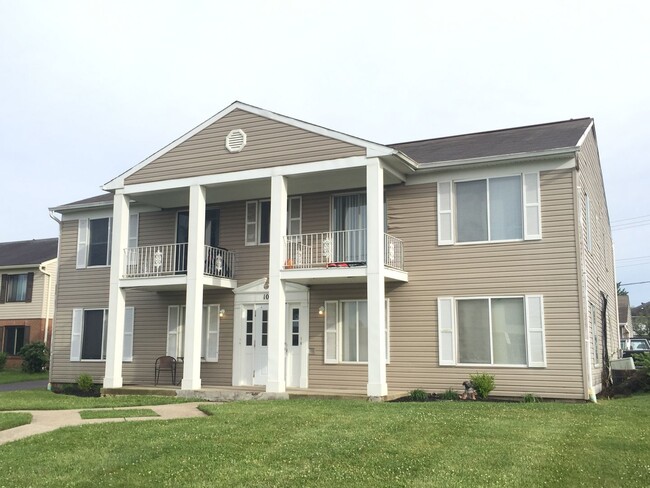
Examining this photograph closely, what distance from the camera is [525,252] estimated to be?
15.2m

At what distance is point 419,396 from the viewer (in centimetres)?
1527

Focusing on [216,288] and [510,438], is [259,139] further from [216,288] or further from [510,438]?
[510,438]

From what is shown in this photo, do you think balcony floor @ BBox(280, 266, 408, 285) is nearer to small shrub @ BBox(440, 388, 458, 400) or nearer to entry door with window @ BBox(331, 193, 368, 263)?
entry door with window @ BBox(331, 193, 368, 263)

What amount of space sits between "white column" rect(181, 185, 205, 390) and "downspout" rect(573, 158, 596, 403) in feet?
30.4

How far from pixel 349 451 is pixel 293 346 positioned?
9.04 m

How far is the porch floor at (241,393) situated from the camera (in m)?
15.0

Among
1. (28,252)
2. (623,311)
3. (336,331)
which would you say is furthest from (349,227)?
(623,311)

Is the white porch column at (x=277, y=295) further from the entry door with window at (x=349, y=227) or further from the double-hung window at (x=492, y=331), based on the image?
the double-hung window at (x=492, y=331)

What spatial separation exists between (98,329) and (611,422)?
51.0 ft

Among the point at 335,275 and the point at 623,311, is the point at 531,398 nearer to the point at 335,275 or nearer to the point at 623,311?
the point at 335,275

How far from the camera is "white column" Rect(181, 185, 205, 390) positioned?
16.8 m

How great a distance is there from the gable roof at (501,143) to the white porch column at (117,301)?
27.1ft

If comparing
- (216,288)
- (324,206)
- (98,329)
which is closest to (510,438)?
(324,206)

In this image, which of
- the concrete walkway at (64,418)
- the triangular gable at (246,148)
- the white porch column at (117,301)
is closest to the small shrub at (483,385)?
the triangular gable at (246,148)
